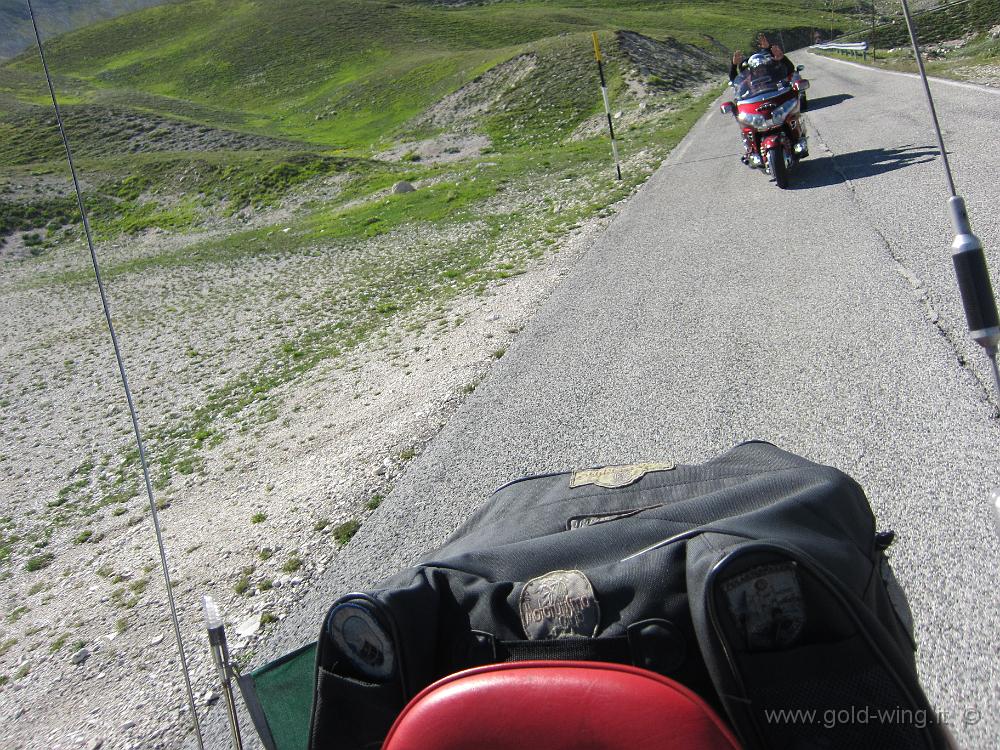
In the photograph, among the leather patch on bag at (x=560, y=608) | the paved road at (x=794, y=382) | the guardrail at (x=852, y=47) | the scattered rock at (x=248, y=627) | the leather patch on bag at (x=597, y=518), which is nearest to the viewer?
the leather patch on bag at (x=560, y=608)

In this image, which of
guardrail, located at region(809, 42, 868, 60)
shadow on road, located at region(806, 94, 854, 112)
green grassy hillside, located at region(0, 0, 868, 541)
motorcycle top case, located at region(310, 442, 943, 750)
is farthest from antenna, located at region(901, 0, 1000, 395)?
shadow on road, located at region(806, 94, 854, 112)

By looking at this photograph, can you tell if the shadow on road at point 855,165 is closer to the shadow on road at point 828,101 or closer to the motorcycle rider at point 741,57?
the motorcycle rider at point 741,57

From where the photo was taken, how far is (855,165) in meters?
11.5

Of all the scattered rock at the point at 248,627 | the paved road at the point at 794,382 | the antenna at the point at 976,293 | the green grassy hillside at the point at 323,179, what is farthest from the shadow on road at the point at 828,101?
the antenna at the point at 976,293

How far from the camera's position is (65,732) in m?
3.95

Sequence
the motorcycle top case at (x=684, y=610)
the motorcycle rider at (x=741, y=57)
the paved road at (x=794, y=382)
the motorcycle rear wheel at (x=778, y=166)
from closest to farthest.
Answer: the motorcycle top case at (x=684, y=610)
the paved road at (x=794, y=382)
the motorcycle rear wheel at (x=778, y=166)
the motorcycle rider at (x=741, y=57)

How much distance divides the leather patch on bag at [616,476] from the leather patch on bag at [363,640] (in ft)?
3.28

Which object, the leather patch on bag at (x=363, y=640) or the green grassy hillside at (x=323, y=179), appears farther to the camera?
the green grassy hillside at (x=323, y=179)

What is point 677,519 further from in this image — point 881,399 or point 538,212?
point 538,212

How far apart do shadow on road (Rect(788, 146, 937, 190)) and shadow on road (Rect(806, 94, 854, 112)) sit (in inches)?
308

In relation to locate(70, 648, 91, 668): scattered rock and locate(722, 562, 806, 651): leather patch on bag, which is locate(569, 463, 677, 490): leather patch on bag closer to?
locate(722, 562, 806, 651): leather patch on bag

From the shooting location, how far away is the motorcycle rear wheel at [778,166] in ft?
36.7

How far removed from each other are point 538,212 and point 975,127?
791cm

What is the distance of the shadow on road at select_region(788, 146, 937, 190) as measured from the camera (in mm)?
10797
